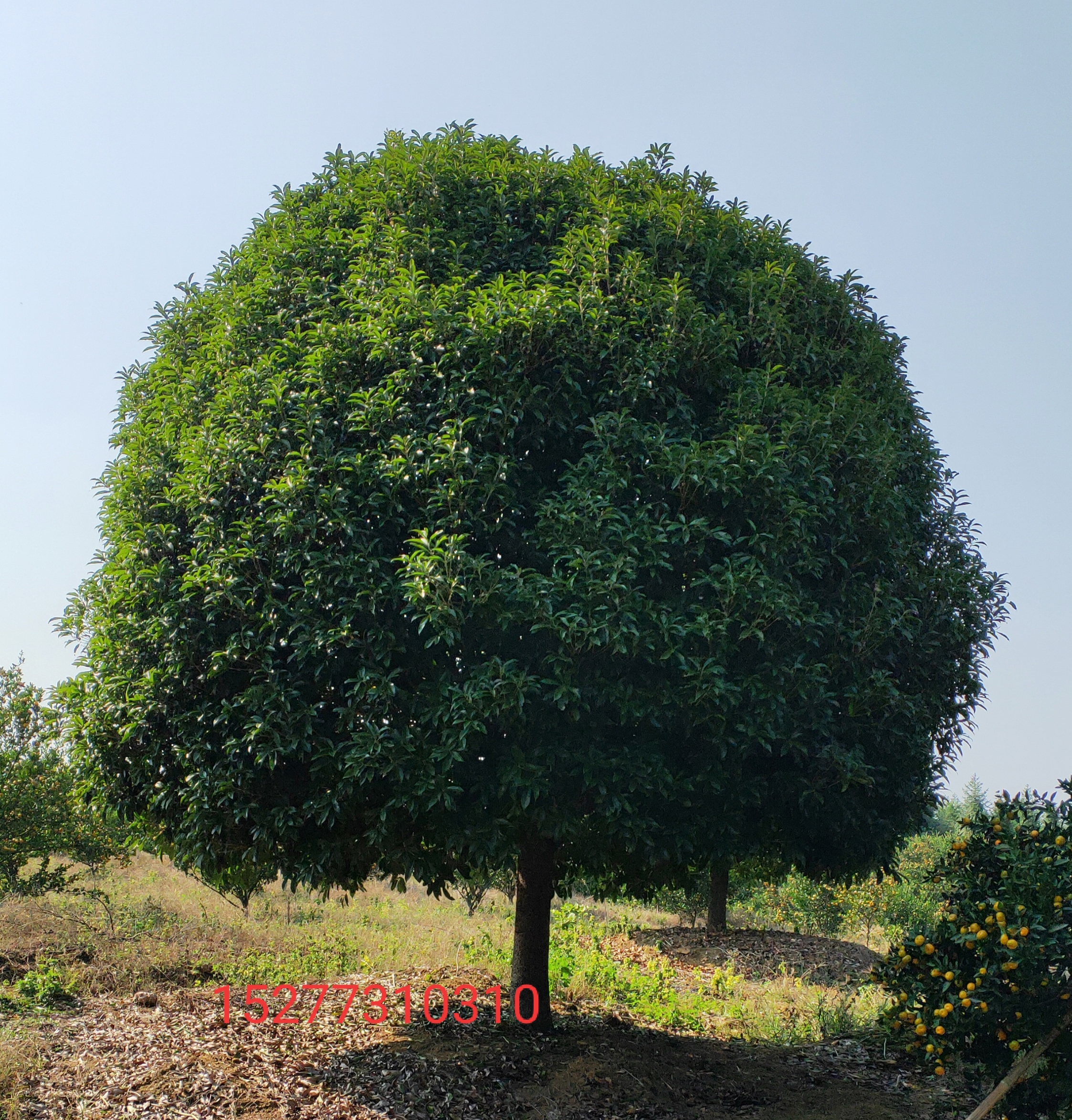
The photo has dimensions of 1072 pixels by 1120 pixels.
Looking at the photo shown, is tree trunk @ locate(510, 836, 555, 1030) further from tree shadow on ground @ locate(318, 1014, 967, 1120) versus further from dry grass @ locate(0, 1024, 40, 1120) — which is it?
dry grass @ locate(0, 1024, 40, 1120)

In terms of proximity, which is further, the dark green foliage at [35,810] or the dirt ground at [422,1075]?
the dark green foliage at [35,810]

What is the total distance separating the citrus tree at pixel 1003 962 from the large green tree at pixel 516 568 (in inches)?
40.9

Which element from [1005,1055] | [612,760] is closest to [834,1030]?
[1005,1055]

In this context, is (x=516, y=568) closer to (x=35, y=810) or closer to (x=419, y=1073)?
(x=419, y=1073)

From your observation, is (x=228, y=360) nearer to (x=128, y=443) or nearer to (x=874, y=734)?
(x=128, y=443)

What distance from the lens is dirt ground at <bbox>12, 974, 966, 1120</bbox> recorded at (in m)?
7.88

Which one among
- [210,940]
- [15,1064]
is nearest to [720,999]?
[210,940]

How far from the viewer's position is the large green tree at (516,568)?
698cm

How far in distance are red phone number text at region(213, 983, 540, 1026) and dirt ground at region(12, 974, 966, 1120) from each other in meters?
0.18

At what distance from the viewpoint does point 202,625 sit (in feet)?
25.2

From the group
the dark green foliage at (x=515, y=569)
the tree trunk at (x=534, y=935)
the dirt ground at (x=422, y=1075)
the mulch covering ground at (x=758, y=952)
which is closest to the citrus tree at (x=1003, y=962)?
the dark green foliage at (x=515, y=569)

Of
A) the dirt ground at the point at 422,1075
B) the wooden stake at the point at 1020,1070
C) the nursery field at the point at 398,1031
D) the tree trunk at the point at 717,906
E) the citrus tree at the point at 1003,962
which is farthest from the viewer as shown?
the tree trunk at the point at 717,906

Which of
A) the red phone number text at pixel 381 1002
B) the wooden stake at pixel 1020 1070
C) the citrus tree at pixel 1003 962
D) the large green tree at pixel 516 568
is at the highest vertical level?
the large green tree at pixel 516 568

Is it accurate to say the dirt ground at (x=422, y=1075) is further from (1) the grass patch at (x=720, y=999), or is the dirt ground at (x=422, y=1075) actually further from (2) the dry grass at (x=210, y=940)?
(2) the dry grass at (x=210, y=940)
